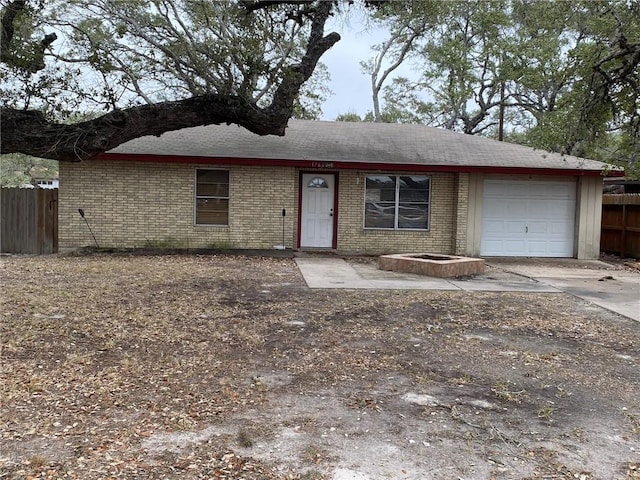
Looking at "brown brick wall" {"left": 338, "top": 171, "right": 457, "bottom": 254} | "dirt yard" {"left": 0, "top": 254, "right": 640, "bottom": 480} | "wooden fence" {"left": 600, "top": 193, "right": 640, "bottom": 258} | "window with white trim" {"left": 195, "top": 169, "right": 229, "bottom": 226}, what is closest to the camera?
"dirt yard" {"left": 0, "top": 254, "right": 640, "bottom": 480}

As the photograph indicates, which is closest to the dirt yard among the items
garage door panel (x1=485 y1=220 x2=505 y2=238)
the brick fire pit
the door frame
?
the brick fire pit

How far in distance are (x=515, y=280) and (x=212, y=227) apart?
7.70m

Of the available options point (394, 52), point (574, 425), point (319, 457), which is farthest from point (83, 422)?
point (394, 52)

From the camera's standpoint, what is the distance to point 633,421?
162 inches

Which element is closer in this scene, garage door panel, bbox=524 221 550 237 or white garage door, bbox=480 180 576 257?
white garage door, bbox=480 180 576 257

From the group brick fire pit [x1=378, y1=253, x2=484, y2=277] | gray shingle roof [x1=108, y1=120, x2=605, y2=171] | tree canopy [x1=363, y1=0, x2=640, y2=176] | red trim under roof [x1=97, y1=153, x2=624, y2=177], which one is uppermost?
tree canopy [x1=363, y1=0, x2=640, y2=176]

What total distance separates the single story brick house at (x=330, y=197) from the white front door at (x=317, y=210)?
1.1 inches

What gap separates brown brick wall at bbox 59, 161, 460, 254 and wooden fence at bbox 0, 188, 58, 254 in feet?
1.28

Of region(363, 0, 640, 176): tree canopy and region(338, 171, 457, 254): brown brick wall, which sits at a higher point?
region(363, 0, 640, 176): tree canopy

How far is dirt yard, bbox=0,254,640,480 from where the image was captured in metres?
3.35

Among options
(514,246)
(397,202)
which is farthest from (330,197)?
(514,246)

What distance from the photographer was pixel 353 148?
15594mm

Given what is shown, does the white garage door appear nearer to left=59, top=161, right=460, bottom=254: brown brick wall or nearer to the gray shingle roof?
the gray shingle roof

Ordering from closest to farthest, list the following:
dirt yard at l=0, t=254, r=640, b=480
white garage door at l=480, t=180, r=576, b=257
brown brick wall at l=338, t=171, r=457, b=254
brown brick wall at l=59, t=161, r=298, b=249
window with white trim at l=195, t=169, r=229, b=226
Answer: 1. dirt yard at l=0, t=254, r=640, b=480
2. brown brick wall at l=59, t=161, r=298, b=249
3. window with white trim at l=195, t=169, r=229, b=226
4. brown brick wall at l=338, t=171, r=457, b=254
5. white garage door at l=480, t=180, r=576, b=257
